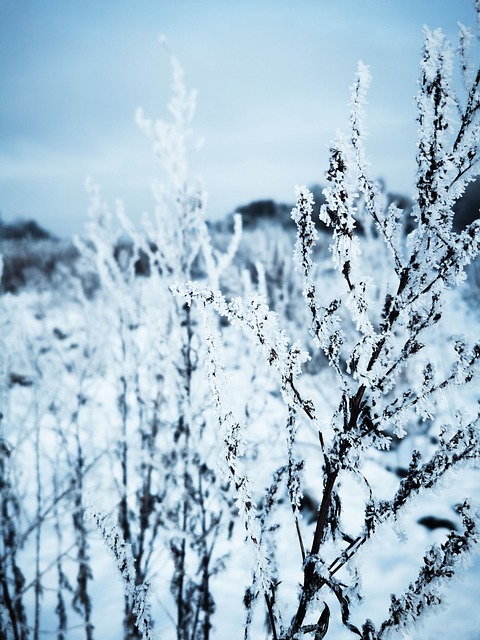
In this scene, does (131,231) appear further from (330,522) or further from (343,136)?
(330,522)

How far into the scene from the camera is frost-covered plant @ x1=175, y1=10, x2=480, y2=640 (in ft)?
3.19

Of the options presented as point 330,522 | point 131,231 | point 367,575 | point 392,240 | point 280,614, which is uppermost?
point 131,231

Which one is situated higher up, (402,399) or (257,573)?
(402,399)

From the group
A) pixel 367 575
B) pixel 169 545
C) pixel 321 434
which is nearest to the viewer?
pixel 321 434

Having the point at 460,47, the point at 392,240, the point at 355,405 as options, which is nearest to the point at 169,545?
the point at 355,405

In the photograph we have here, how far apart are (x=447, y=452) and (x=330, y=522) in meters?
0.40

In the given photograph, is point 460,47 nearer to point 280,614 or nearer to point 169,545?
point 280,614

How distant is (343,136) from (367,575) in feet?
15.5

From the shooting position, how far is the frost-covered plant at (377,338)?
0.97 metres

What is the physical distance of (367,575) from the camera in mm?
4090

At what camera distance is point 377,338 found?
Answer: 1.01m

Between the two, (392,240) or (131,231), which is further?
(131,231)

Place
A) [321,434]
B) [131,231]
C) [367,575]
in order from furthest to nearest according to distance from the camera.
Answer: [367,575] → [131,231] → [321,434]

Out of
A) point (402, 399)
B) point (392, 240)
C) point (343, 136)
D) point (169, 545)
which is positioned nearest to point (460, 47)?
point (343, 136)
